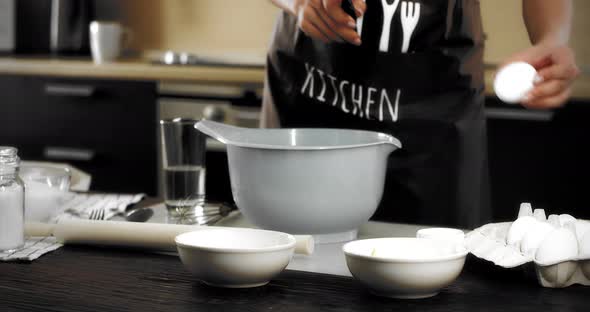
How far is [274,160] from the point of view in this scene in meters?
0.94

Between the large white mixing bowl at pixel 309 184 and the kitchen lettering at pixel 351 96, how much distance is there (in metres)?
0.40

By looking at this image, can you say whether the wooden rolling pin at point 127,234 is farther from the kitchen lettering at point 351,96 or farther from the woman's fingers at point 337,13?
the kitchen lettering at point 351,96

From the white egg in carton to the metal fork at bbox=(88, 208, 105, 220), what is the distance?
0.49 meters

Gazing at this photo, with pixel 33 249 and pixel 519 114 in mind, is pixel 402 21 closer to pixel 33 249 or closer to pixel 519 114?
pixel 33 249

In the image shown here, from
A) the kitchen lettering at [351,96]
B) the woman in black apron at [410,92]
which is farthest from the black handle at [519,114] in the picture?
the kitchen lettering at [351,96]

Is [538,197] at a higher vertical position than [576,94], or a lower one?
lower

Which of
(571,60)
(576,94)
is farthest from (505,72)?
(576,94)

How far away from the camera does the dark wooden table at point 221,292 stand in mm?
744

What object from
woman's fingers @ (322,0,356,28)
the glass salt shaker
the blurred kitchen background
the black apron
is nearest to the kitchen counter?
the blurred kitchen background

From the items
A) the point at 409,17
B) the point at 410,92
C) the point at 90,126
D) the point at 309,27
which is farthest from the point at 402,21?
the point at 90,126

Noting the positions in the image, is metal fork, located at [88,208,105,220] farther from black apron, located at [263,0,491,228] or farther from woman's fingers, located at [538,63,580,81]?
woman's fingers, located at [538,63,580,81]

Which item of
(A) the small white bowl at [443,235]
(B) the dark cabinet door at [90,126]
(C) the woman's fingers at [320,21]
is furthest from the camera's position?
(B) the dark cabinet door at [90,126]

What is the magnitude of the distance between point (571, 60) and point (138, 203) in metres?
0.65

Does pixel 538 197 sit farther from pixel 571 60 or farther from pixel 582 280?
pixel 582 280
